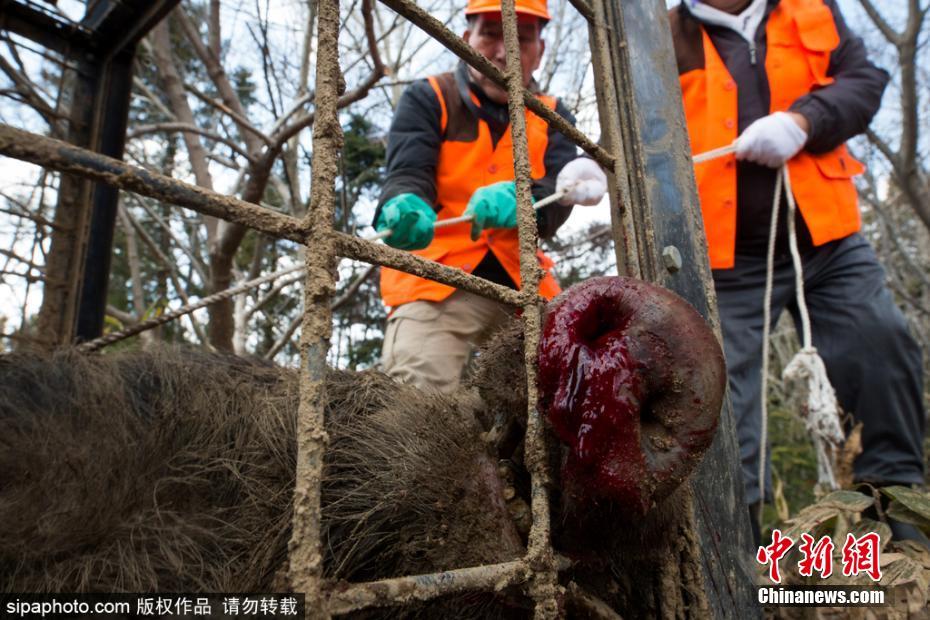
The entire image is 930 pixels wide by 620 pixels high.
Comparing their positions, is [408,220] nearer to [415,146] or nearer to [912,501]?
[415,146]

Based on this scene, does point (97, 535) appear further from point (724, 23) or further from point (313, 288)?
point (724, 23)

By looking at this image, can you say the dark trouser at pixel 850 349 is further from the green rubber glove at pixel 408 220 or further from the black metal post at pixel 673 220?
the green rubber glove at pixel 408 220

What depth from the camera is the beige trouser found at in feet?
9.37

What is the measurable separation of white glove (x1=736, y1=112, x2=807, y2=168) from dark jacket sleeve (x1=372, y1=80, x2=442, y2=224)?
53.6 inches

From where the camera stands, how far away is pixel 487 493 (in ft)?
3.89

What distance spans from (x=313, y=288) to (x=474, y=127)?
242 centimetres

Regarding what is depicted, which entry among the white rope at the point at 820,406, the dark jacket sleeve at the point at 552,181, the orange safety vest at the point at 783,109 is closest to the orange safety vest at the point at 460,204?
the dark jacket sleeve at the point at 552,181

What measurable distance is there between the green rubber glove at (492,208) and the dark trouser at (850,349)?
97cm

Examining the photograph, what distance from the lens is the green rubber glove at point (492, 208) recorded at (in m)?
2.64

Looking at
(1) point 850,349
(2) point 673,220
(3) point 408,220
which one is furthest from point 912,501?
(3) point 408,220

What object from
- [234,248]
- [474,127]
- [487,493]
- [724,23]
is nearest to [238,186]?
[234,248]

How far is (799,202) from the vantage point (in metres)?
2.63

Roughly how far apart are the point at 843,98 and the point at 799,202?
50 centimetres

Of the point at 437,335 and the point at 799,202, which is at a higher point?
the point at 799,202
